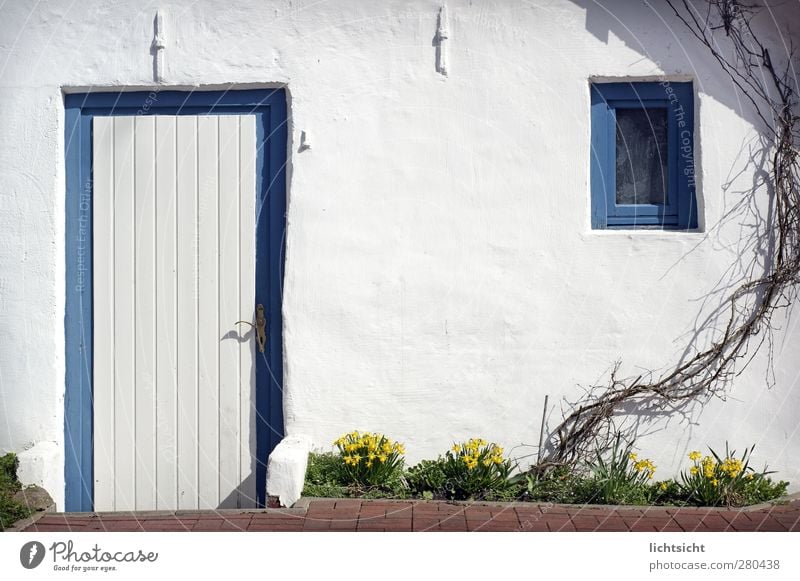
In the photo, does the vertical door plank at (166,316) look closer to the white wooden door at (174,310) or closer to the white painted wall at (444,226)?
the white wooden door at (174,310)

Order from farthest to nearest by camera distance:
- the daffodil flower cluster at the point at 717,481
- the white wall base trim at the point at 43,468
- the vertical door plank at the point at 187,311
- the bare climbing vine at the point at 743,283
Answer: the vertical door plank at the point at 187,311 < the bare climbing vine at the point at 743,283 < the white wall base trim at the point at 43,468 < the daffodil flower cluster at the point at 717,481

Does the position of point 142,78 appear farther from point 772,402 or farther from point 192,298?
point 772,402

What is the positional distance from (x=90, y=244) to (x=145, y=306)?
1.78 feet

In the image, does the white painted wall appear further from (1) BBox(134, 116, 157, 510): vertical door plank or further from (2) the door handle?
(1) BBox(134, 116, 157, 510): vertical door plank

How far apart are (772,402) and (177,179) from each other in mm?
4010

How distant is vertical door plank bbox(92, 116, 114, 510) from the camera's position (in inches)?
236

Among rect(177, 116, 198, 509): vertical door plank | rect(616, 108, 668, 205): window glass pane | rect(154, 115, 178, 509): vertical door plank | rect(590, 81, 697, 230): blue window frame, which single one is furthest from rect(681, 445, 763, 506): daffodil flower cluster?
rect(154, 115, 178, 509): vertical door plank

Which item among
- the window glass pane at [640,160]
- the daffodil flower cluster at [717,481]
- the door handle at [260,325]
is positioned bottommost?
the daffodil flower cluster at [717,481]

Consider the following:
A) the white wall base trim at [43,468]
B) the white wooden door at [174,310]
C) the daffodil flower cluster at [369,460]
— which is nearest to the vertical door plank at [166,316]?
the white wooden door at [174,310]

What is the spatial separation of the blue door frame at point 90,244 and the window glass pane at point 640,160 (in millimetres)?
2179

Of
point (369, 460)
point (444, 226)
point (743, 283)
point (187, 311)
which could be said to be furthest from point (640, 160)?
point (187, 311)

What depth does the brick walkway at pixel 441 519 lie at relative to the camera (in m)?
5.08

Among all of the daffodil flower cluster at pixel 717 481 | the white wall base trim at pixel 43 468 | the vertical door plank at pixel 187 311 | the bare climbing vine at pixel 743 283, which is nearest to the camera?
the daffodil flower cluster at pixel 717 481

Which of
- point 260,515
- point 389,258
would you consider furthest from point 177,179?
point 260,515
